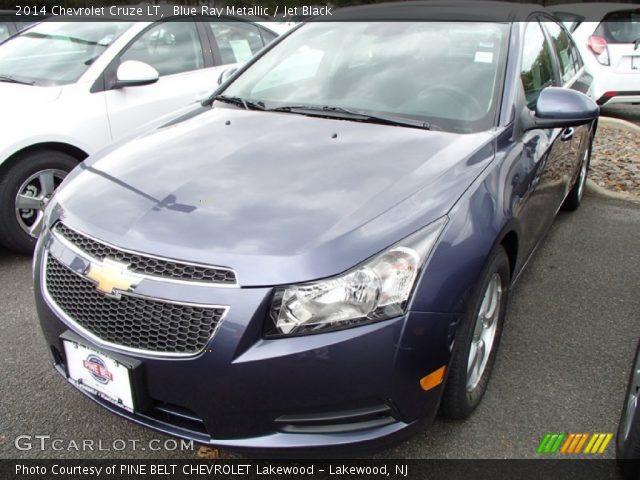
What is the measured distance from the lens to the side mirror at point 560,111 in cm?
255

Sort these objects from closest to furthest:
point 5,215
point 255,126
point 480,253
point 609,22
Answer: point 480,253
point 255,126
point 5,215
point 609,22

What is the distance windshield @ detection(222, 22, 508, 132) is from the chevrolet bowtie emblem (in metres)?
1.34

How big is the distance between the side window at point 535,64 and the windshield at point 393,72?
0.58 feet

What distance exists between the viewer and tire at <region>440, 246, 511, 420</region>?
6.37 ft

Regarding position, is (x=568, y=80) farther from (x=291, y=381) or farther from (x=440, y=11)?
(x=291, y=381)

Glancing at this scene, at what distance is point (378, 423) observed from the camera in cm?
178

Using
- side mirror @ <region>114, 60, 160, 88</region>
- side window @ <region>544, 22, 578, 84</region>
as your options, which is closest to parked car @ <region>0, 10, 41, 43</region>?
side mirror @ <region>114, 60, 160, 88</region>

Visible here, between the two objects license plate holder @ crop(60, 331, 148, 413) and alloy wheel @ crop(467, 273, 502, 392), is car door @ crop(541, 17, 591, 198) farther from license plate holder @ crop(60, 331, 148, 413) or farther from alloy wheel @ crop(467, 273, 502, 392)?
license plate holder @ crop(60, 331, 148, 413)

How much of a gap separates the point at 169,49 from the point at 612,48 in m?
6.07

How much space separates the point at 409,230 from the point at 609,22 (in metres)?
7.88

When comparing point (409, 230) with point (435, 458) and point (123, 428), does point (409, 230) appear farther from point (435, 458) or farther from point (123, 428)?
point (123, 428)

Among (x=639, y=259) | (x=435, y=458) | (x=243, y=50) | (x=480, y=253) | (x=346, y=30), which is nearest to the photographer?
(x=480, y=253)

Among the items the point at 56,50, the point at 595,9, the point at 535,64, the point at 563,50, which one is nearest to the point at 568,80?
the point at 563,50

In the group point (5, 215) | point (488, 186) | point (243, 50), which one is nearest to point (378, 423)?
point (488, 186)
